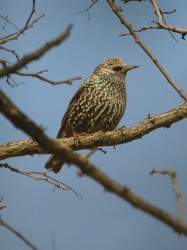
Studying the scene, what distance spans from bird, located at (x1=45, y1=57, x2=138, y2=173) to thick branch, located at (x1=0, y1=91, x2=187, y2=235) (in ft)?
15.4

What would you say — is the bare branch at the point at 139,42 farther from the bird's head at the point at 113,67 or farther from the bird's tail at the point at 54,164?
the bird's head at the point at 113,67

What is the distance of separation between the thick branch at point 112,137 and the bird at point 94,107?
0.85 metres

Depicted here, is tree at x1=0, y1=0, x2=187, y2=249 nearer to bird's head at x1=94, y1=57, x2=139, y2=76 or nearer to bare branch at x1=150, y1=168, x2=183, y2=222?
bare branch at x1=150, y1=168, x2=183, y2=222

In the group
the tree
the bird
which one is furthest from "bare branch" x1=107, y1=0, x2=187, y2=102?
the bird

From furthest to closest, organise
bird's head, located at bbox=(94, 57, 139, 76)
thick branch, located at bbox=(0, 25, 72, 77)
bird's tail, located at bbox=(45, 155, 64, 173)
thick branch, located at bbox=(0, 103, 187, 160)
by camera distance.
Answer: bird's head, located at bbox=(94, 57, 139, 76) → bird's tail, located at bbox=(45, 155, 64, 173) → thick branch, located at bbox=(0, 103, 187, 160) → thick branch, located at bbox=(0, 25, 72, 77)

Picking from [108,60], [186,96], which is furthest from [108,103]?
[186,96]

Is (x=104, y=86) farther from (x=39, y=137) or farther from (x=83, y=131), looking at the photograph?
(x=39, y=137)

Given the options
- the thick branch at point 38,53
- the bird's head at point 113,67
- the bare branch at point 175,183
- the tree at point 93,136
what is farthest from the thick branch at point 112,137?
the thick branch at point 38,53

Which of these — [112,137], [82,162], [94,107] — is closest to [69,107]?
[94,107]

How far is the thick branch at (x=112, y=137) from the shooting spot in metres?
5.02

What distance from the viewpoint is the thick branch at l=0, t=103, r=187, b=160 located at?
5.02 metres

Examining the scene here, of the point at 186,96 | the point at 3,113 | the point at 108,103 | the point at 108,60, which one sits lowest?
the point at 3,113

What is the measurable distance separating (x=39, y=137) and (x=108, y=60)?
582cm

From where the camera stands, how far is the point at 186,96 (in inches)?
195
